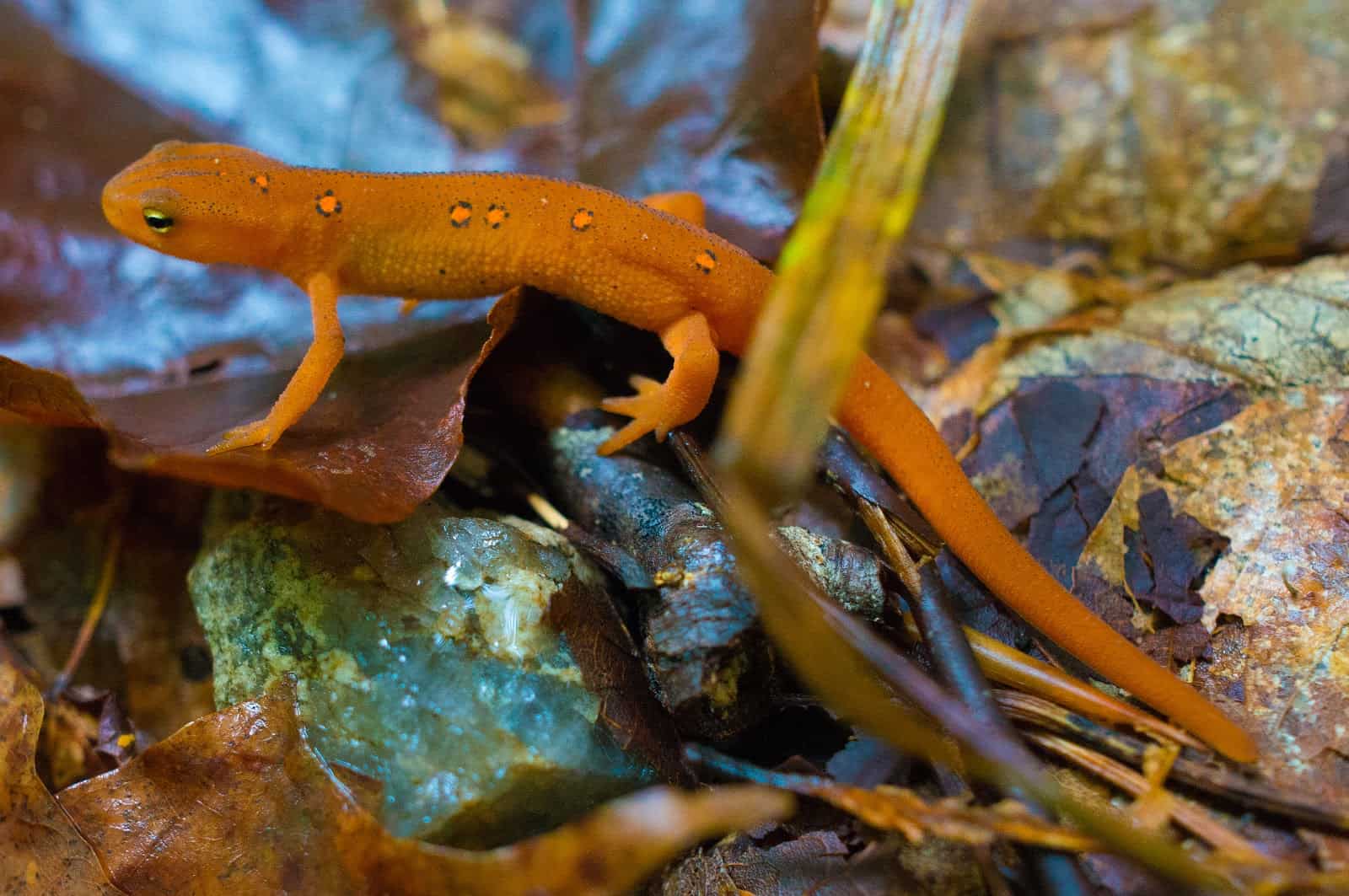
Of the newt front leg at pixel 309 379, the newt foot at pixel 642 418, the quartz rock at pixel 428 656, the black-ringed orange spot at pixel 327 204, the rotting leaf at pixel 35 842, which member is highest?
the black-ringed orange spot at pixel 327 204

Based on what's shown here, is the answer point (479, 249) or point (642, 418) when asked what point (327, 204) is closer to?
point (479, 249)

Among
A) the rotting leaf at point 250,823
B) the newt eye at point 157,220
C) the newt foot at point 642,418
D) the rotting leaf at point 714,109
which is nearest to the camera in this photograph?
the rotting leaf at point 250,823

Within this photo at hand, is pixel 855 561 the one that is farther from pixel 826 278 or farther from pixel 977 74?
pixel 977 74

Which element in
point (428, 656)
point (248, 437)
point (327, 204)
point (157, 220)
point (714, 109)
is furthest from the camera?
point (714, 109)

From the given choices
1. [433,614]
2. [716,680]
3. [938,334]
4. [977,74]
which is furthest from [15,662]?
[977,74]

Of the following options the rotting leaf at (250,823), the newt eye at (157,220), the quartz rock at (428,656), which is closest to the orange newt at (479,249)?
the newt eye at (157,220)

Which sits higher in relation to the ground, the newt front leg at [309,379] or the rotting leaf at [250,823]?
the newt front leg at [309,379]

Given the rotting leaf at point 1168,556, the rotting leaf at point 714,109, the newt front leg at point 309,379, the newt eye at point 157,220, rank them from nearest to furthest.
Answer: the rotting leaf at point 1168,556 < the newt front leg at point 309,379 < the newt eye at point 157,220 < the rotting leaf at point 714,109

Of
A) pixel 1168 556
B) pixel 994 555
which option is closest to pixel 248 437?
pixel 994 555

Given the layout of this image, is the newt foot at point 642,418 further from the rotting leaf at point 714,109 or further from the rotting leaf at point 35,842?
the rotting leaf at point 35,842
